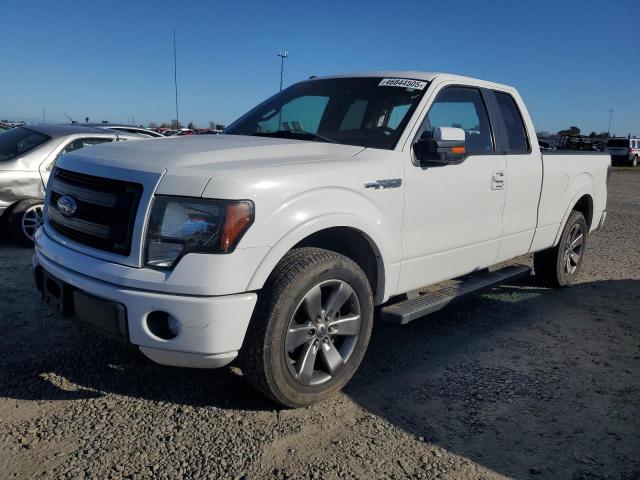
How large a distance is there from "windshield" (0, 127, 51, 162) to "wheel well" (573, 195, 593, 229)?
622 centimetres

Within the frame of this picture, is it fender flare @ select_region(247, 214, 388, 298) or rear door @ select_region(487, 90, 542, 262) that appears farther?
rear door @ select_region(487, 90, 542, 262)

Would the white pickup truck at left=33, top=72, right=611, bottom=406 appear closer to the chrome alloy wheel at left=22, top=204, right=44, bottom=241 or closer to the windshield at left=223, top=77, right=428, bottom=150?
the windshield at left=223, top=77, right=428, bottom=150

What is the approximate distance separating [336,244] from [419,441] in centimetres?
123

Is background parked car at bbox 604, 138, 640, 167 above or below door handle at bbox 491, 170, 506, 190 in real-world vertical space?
below

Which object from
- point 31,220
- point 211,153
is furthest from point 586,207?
point 31,220

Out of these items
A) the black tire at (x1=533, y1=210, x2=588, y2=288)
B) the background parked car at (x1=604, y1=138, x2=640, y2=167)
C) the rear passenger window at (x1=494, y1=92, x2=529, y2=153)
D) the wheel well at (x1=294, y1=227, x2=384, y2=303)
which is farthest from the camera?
the background parked car at (x1=604, y1=138, x2=640, y2=167)

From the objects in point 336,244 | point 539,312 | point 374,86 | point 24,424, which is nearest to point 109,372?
point 24,424

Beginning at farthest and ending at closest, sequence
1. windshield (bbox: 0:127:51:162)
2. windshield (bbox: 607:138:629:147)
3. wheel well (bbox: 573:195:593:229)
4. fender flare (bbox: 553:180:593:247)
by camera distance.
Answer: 1. windshield (bbox: 607:138:629:147)
2. windshield (bbox: 0:127:51:162)
3. wheel well (bbox: 573:195:593:229)
4. fender flare (bbox: 553:180:593:247)

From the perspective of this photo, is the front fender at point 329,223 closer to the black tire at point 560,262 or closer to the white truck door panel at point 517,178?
the white truck door panel at point 517,178

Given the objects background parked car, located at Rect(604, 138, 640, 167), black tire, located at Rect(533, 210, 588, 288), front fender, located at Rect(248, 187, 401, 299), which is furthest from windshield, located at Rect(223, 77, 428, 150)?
background parked car, located at Rect(604, 138, 640, 167)

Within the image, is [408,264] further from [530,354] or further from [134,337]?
[134,337]

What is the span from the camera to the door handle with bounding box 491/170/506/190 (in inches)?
167

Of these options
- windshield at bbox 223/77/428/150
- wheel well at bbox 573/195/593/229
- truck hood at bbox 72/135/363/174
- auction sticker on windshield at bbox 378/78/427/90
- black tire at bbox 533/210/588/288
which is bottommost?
black tire at bbox 533/210/588/288

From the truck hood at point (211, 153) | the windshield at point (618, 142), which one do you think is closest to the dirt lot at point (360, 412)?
the truck hood at point (211, 153)
